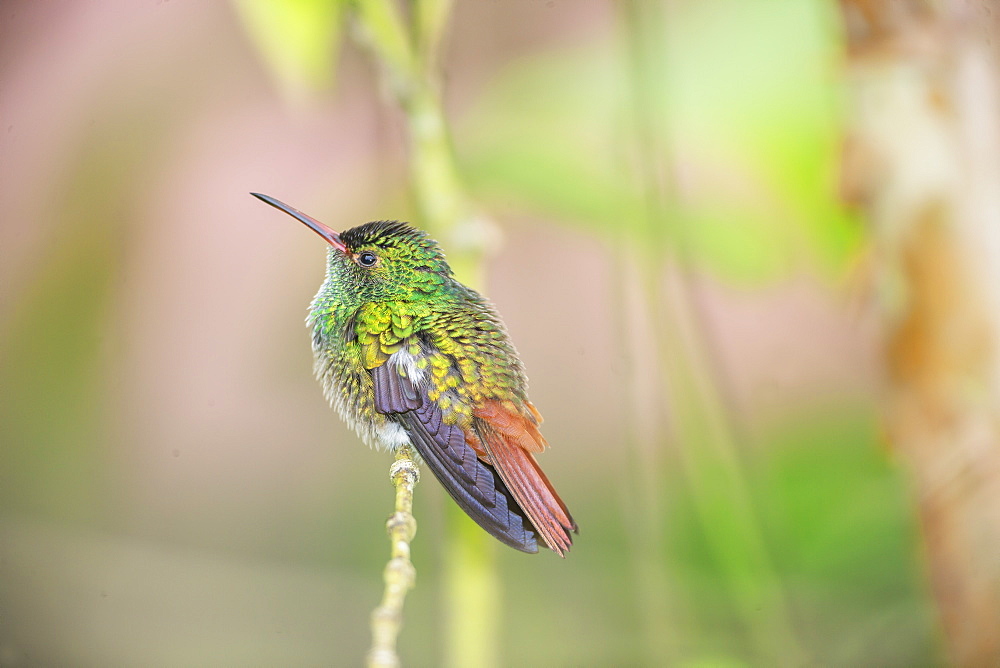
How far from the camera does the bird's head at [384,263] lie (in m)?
1.22

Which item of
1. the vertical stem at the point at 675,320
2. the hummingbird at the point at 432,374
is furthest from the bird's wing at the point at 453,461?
the vertical stem at the point at 675,320

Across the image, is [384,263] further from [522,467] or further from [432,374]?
[522,467]

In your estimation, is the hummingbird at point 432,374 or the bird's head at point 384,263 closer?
the hummingbird at point 432,374

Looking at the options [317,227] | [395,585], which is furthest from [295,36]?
[395,585]

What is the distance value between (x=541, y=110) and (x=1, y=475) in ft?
3.77

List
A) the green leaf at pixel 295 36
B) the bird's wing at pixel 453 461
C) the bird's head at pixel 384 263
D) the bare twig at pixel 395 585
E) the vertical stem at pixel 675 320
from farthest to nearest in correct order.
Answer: the vertical stem at pixel 675 320 → the green leaf at pixel 295 36 → the bird's head at pixel 384 263 → the bird's wing at pixel 453 461 → the bare twig at pixel 395 585

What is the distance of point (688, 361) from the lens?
1.52 m

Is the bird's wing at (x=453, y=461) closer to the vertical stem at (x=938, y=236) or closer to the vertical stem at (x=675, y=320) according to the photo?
the vertical stem at (x=675, y=320)

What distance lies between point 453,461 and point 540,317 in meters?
0.44

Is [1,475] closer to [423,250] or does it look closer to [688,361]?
[423,250]

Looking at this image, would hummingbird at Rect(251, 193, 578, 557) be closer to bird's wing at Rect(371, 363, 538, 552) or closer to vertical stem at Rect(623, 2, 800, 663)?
bird's wing at Rect(371, 363, 538, 552)

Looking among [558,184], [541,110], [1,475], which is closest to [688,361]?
[558,184]

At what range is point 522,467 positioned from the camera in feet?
3.70

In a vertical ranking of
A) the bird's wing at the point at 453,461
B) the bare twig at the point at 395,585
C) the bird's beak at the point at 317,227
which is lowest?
the bare twig at the point at 395,585
